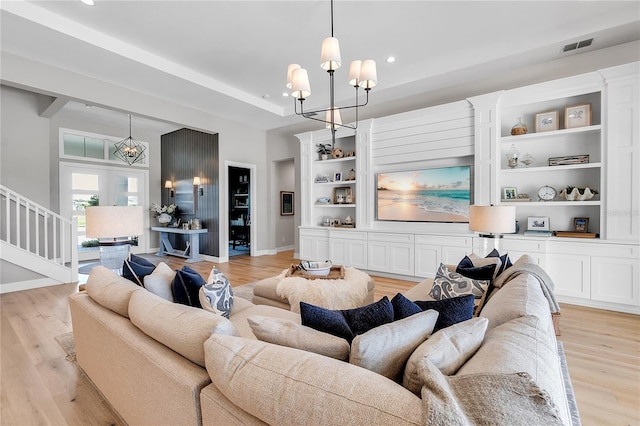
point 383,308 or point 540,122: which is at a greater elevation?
point 540,122

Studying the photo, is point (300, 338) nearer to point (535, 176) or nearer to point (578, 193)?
point (578, 193)

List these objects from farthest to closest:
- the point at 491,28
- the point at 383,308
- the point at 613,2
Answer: the point at 491,28 → the point at 613,2 → the point at 383,308

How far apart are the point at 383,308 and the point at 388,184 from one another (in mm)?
4237

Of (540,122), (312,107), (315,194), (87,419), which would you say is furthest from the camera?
(315,194)

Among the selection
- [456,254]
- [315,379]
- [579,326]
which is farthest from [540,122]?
[315,379]

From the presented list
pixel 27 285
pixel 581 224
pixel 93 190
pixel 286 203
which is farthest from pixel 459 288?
pixel 93 190

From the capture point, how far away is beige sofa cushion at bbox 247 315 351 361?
3.25 ft

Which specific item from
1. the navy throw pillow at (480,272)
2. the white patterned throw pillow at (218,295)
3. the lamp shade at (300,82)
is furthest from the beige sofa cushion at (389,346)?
the lamp shade at (300,82)

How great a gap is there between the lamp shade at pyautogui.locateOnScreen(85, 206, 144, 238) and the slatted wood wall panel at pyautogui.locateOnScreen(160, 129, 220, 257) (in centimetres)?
407

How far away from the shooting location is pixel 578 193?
3697 millimetres

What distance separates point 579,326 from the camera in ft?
9.78

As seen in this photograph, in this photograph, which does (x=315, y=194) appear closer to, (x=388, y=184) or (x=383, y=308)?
(x=388, y=184)

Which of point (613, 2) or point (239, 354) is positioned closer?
point (239, 354)

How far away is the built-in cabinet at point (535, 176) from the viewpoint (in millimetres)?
3312
